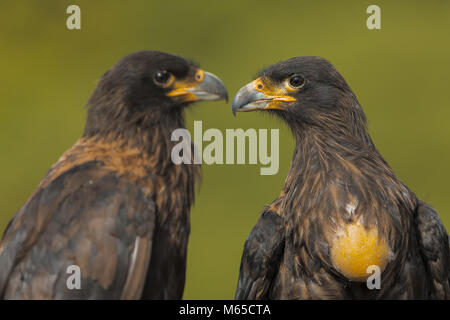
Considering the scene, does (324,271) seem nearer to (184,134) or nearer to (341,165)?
(341,165)

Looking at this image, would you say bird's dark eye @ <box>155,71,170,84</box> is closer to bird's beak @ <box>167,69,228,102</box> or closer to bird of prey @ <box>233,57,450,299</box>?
bird's beak @ <box>167,69,228,102</box>

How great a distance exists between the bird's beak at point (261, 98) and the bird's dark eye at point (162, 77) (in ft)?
1.93

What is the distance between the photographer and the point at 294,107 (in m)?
5.05

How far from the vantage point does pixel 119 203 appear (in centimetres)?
433

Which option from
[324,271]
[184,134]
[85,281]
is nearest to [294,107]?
[184,134]

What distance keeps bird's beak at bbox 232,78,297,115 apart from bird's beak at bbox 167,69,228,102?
0.34m

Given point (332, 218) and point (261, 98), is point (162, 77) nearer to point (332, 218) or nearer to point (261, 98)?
point (261, 98)

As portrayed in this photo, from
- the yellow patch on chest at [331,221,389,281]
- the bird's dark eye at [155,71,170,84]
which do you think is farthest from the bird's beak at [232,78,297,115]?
the yellow patch on chest at [331,221,389,281]

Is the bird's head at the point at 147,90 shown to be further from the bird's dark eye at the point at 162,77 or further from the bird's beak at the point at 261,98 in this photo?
the bird's beak at the point at 261,98
